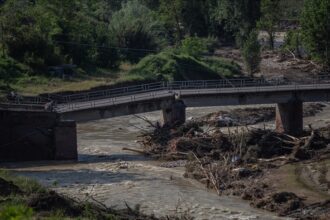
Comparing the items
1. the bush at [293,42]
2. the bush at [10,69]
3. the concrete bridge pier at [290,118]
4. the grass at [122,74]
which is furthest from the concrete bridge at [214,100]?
the bush at [293,42]

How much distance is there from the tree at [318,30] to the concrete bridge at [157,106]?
17.9m

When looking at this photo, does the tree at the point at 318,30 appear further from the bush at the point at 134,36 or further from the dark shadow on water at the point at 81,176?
the dark shadow on water at the point at 81,176

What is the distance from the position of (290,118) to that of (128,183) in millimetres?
21713

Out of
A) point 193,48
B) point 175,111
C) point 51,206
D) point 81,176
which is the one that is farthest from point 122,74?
point 51,206

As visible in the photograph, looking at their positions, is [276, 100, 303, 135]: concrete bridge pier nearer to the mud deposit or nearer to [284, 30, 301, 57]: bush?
the mud deposit

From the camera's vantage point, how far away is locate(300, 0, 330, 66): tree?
3391 inches

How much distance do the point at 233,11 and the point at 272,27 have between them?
26.1ft

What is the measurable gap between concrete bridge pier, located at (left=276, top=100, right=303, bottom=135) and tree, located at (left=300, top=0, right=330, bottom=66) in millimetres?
22718

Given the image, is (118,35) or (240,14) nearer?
(118,35)

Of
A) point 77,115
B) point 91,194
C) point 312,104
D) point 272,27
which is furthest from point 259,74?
point 91,194

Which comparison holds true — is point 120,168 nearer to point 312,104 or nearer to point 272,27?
point 312,104

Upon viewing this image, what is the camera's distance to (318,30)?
3398 inches

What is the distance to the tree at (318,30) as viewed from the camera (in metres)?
86.1

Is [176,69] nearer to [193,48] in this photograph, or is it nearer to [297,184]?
[193,48]
